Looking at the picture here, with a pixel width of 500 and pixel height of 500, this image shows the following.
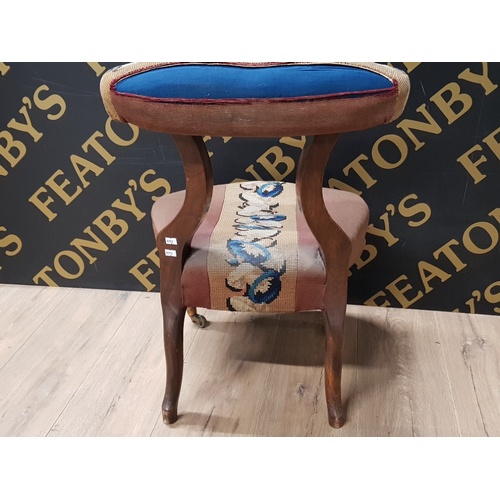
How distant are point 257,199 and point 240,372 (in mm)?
492

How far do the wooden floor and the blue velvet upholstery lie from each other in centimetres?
85

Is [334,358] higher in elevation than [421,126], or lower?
lower

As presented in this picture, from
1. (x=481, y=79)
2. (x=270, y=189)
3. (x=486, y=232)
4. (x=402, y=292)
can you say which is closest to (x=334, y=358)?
(x=270, y=189)

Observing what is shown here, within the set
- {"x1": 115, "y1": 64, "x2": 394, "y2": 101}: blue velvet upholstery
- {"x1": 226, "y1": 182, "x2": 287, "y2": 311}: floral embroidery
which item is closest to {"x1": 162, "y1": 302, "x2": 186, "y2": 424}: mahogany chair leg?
{"x1": 226, "y1": 182, "x2": 287, "y2": 311}: floral embroidery

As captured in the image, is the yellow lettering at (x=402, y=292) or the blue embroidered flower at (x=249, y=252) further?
the yellow lettering at (x=402, y=292)

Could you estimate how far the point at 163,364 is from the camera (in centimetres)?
162

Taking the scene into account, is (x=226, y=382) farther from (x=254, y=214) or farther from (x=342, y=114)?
(x=342, y=114)

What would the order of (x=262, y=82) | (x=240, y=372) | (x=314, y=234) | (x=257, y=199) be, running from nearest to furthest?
(x=262, y=82) → (x=314, y=234) → (x=257, y=199) → (x=240, y=372)

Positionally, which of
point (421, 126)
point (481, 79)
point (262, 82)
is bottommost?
point (421, 126)

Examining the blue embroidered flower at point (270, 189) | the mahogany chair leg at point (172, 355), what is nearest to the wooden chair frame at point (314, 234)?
the mahogany chair leg at point (172, 355)

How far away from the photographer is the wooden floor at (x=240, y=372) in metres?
1.42

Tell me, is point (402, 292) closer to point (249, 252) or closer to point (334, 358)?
A: point (334, 358)

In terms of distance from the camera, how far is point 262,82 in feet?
3.01

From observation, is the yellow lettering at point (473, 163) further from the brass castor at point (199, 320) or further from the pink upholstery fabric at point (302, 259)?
the brass castor at point (199, 320)
